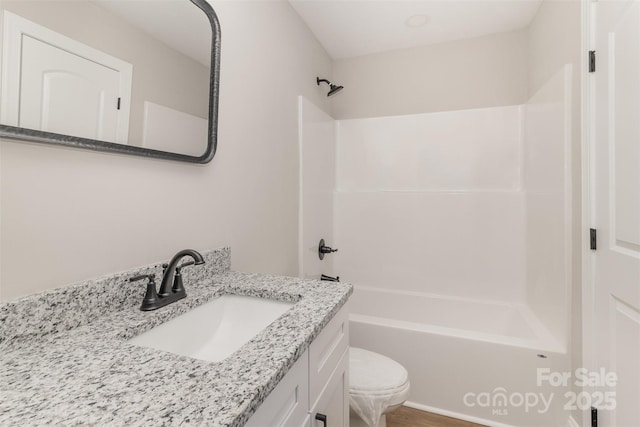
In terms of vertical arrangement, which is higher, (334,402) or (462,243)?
(462,243)

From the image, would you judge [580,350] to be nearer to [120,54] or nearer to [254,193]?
[254,193]

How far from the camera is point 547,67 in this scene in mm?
1785

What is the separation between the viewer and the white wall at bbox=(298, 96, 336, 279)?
1981mm

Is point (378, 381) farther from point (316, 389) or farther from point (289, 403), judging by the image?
point (289, 403)

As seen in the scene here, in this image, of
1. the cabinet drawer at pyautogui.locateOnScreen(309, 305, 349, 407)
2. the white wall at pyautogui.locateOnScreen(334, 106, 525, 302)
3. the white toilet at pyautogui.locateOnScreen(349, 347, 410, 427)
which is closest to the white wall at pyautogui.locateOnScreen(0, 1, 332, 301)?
the cabinet drawer at pyautogui.locateOnScreen(309, 305, 349, 407)

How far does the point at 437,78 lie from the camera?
2.41 meters

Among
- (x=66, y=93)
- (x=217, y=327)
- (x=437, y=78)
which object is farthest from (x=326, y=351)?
(x=437, y=78)

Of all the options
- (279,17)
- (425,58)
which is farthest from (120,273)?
(425,58)

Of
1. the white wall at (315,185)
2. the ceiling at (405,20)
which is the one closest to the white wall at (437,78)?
the ceiling at (405,20)

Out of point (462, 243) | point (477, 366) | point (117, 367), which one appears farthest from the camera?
point (462, 243)

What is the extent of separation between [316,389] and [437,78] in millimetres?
2535

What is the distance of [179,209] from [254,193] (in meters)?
0.48

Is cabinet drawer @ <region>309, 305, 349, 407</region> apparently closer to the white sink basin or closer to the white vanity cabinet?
the white vanity cabinet

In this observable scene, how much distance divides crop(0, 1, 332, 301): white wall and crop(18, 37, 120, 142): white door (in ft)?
0.22
